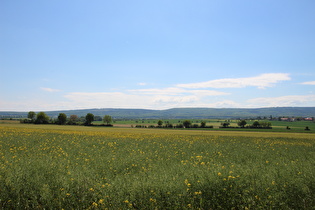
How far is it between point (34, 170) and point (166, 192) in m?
7.05

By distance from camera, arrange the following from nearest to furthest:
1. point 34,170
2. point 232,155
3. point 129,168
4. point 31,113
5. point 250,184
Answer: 1. point 250,184
2. point 34,170
3. point 129,168
4. point 232,155
5. point 31,113

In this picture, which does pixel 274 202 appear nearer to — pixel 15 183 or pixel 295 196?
pixel 295 196

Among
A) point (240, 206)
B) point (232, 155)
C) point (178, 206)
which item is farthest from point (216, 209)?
point (232, 155)

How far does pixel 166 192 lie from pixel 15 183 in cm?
618

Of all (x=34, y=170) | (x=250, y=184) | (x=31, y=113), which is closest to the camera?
(x=250, y=184)

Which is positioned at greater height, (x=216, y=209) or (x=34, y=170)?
(x=34, y=170)

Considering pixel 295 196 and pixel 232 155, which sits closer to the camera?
Answer: pixel 295 196

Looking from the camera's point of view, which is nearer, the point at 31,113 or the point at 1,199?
the point at 1,199

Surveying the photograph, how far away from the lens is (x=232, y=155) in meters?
19.0

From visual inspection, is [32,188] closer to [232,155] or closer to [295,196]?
[295,196]

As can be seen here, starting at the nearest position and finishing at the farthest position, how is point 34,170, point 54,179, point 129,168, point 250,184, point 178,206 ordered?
point 178,206
point 250,184
point 54,179
point 34,170
point 129,168

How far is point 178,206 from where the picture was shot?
7809mm

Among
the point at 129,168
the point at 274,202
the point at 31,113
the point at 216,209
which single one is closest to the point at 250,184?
the point at 274,202

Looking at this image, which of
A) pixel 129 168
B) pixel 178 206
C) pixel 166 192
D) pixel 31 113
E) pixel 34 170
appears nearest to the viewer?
pixel 178 206
